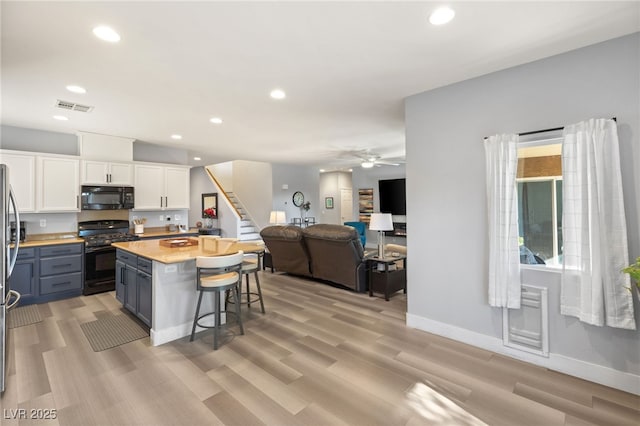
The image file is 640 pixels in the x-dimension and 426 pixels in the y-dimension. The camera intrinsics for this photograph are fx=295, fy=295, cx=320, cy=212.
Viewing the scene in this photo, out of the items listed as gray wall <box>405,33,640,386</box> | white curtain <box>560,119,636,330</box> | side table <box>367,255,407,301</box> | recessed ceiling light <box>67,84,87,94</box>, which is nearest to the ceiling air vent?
recessed ceiling light <box>67,84,87,94</box>

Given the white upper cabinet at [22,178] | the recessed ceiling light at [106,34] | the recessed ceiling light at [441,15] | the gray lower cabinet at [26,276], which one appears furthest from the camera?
the white upper cabinet at [22,178]

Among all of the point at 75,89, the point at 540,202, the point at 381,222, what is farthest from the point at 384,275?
the point at 75,89

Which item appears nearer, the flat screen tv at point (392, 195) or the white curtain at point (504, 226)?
the white curtain at point (504, 226)

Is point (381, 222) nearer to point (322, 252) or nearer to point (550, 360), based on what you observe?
point (322, 252)

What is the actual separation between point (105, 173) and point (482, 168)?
566 cm

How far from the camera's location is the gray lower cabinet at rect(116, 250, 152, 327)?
3.27m

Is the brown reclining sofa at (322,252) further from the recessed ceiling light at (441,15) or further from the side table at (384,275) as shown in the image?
the recessed ceiling light at (441,15)

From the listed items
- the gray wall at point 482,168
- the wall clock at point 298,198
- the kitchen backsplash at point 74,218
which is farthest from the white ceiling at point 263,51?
the wall clock at point 298,198

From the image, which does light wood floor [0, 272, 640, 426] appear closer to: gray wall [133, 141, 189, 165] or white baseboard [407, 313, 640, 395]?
white baseboard [407, 313, 640, 395]

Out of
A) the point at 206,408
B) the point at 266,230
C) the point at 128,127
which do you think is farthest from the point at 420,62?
the point at 128,127

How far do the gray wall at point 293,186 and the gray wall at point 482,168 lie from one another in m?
6.40

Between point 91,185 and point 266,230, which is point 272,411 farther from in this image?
point 91,185

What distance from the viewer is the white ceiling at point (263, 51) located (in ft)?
6.40

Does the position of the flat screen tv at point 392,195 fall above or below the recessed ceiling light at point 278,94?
below
